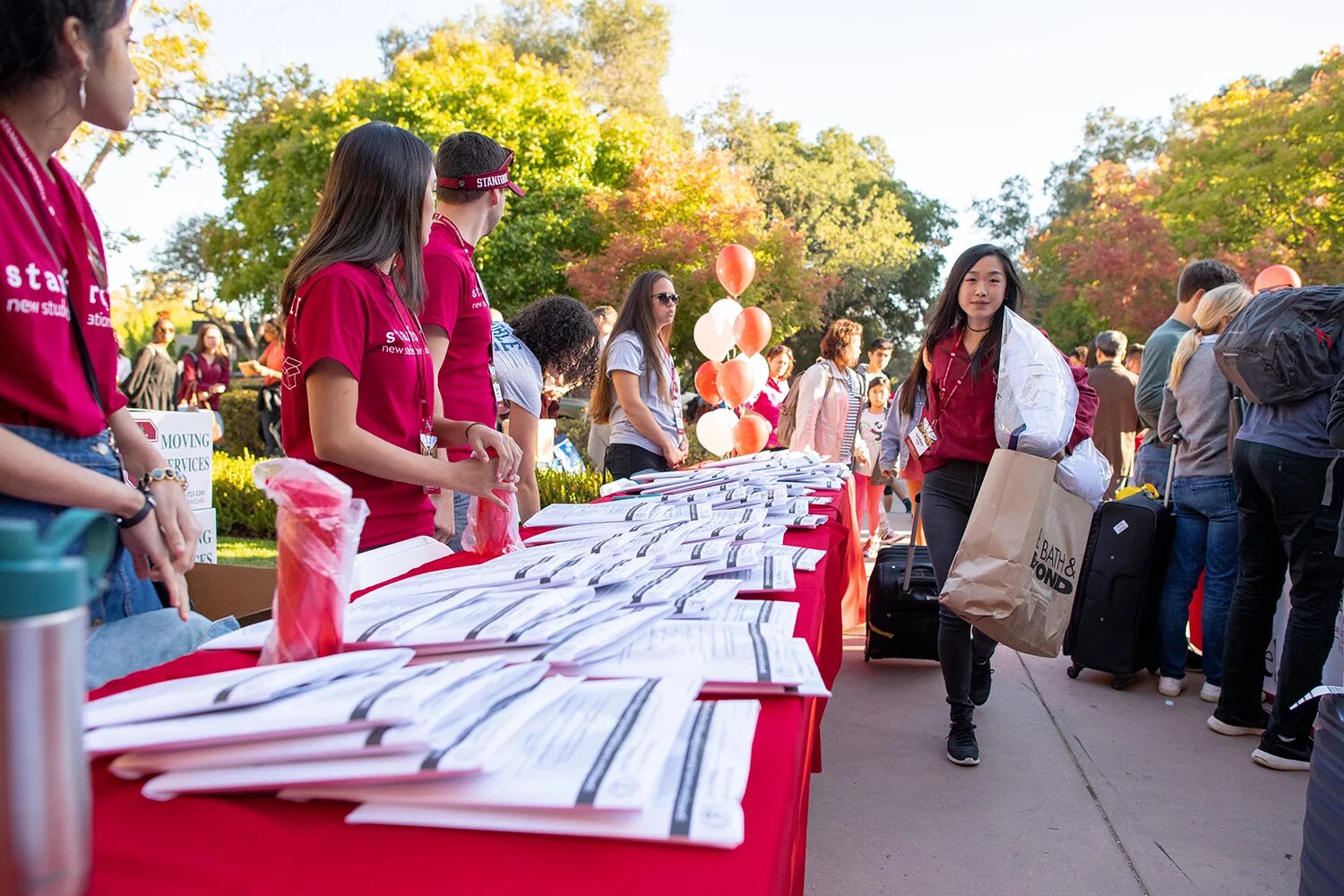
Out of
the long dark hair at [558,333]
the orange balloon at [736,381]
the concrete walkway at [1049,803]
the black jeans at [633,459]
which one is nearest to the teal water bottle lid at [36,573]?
the concrete walkway at [1049,803]

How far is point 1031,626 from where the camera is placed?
8.91ft

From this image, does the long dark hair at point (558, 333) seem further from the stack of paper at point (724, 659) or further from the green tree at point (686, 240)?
the green tree at point (686, 240)

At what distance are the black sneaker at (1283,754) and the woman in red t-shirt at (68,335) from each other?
3.47 meters

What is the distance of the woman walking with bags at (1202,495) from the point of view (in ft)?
13.1

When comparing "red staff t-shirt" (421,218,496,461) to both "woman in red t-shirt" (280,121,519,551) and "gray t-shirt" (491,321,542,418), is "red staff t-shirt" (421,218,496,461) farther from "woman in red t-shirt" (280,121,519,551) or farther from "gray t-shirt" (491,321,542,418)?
"gray t-shirt" (491,321,542,418)

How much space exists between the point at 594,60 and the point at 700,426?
25.4 m

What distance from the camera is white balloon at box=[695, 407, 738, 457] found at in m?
7.16

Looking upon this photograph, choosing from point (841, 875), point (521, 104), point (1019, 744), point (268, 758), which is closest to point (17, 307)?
point (268, 758)

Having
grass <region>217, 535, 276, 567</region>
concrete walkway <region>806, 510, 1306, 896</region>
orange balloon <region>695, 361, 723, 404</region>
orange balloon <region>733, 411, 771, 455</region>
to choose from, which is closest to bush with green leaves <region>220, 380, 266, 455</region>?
grass <region>217, 535, 276, 567</region>

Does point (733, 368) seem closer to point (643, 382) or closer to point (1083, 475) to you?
point (643, 382)

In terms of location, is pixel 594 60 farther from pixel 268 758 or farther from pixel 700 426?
pixel 268 758

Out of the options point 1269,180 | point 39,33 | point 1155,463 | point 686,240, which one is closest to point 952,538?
point 1155,463

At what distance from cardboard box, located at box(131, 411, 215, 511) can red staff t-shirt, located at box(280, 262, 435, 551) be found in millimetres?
3162

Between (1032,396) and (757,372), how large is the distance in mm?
4684
